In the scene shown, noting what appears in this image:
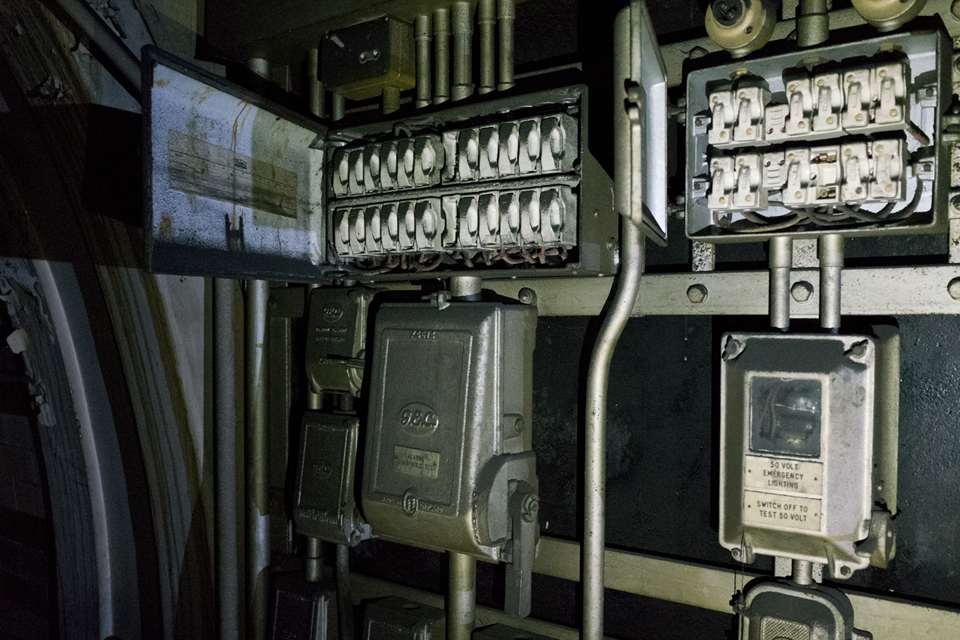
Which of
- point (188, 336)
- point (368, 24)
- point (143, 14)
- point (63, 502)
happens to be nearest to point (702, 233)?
point (368, 24)

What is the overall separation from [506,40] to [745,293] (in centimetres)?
82

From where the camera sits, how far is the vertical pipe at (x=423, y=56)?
5.32ft

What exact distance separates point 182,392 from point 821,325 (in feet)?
5.78

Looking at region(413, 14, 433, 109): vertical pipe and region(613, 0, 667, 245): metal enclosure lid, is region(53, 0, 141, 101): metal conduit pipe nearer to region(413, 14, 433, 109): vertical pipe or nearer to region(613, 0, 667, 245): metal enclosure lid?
region(413, 14, 433, 109): vertical pipe

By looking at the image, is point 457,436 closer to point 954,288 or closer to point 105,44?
point 954,288

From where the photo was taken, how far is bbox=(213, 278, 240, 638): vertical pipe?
6.22 feet

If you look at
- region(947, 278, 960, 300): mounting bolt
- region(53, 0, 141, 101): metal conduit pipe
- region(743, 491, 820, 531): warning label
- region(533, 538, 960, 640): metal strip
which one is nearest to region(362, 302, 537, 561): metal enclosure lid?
region(533, 538, 960, 640): metal strip

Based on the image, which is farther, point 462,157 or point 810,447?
point 462,157

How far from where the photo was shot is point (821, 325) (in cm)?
129

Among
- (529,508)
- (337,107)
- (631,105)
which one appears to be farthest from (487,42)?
(529,508)

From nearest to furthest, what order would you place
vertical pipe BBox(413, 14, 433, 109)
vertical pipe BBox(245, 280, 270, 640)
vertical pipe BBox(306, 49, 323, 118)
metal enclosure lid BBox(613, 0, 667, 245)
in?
metal enclosure lid BBox(613, 0, 667, 245) < vertical pipe BBox(413, 14, 433, 109) < vertical pipe BBox(306, 49, 323, 118) < vertical pipe BBox(245, 280, 270, 640)

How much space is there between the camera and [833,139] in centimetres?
118

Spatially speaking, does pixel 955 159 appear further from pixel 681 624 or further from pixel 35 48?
pixel 35 48

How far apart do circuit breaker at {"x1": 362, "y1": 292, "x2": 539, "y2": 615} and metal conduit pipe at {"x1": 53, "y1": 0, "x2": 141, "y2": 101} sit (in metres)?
1.02
